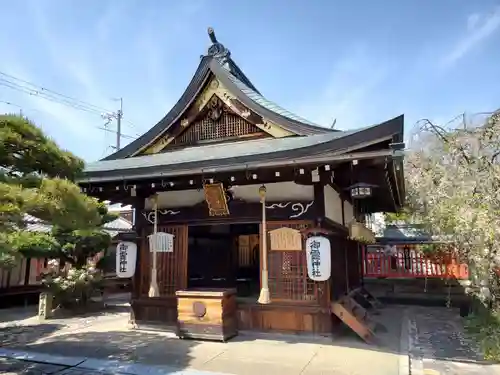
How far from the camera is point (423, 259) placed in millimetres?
13258

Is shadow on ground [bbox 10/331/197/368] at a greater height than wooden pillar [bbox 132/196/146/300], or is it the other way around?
wooden pillar [bbox 132/196/146/300]

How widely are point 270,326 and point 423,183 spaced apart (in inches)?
309

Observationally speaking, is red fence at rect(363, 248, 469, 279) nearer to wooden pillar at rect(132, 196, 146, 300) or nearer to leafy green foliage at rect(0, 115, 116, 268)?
wooden pillar at rect(132, 196, 146, 300)

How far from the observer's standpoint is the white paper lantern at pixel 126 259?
8.09 meters

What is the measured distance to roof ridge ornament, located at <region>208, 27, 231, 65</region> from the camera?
10.2 meters

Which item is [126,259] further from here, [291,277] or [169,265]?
[291,277]

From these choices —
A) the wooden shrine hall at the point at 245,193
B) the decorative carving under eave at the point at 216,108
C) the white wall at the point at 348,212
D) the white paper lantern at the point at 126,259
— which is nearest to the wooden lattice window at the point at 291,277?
the wooden shrine hall at the point at 245,193

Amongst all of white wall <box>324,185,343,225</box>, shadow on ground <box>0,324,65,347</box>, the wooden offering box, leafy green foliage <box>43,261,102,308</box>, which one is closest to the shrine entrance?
leafy green foliage <box>43,261,102,308</box>

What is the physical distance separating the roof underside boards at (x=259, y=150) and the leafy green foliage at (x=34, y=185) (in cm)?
150

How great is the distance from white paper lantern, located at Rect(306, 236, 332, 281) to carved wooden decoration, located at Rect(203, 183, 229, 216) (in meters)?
1.94

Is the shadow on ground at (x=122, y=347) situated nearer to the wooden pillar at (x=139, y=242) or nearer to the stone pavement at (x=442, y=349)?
the wooden pillar at (x=139, y=242)

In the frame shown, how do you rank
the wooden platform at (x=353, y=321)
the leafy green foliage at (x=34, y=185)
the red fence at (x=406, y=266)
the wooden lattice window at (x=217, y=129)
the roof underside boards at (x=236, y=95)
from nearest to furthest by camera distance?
the leafy green foliage at (x=34, y=185), the wooden platform at (x=353, y=321), the roof underside boards at (x=236, y=95), the wooden lattice window at (x=217, y=129), the red fence at (x=406, y=266)

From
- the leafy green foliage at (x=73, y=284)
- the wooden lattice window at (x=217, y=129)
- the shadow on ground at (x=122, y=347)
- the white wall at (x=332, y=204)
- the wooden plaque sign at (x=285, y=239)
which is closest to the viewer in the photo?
the shadow on ground at (x=122, y=347)

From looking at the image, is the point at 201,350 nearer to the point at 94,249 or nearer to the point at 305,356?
the point at 305,356
